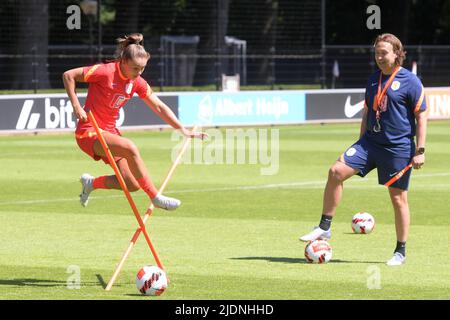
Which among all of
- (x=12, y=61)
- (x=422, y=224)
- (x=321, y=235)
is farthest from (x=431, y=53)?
(x=321, y=235)

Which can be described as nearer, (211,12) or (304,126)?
(304,126)

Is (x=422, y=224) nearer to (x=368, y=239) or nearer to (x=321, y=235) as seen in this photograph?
(x=368, y=239)

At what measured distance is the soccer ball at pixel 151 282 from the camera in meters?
9.22

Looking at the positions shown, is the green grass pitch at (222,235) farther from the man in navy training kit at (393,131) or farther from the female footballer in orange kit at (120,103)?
the female footballer in orange kit at (120,103)

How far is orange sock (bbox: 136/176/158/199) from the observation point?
10.6 m

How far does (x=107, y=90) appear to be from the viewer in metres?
11.0

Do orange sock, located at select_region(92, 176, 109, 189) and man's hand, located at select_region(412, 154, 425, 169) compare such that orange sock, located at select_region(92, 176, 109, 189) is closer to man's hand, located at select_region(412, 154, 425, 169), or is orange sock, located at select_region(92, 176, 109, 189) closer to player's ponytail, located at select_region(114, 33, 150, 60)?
player's ponytail, located at select_region(114, 33, 150, 60)

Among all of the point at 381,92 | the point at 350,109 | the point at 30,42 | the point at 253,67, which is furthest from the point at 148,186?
the point at 253,67

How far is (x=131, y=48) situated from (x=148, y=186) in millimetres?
1262

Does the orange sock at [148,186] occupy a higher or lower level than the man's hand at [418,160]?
lower

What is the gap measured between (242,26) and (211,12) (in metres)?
2.86

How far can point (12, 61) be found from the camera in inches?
1492

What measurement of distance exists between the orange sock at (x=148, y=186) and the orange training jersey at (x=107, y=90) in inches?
29.7

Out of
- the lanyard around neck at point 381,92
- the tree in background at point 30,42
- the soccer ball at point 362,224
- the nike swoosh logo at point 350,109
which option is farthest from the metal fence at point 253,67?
the lanyard around neck at point 381,92
